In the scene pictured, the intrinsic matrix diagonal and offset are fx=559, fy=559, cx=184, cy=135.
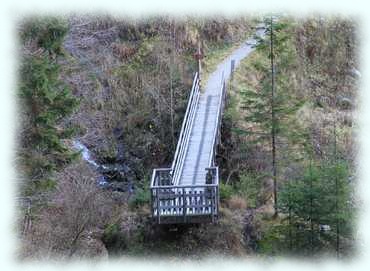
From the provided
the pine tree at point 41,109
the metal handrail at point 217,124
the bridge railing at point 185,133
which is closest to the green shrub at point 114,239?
the bridge railing at point 185,133

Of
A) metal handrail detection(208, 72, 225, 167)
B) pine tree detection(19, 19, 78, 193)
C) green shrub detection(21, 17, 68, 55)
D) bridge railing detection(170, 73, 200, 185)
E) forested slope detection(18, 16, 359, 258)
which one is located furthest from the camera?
metal handrail detection(208, 72, 225, 167)

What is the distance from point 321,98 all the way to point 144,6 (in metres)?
11.4

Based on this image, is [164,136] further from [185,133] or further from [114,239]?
[114,239]

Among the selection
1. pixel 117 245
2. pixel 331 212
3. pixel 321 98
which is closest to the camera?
pixel 331 212

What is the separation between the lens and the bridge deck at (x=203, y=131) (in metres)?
19.0

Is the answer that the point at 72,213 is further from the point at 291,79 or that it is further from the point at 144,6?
the point at 291,79

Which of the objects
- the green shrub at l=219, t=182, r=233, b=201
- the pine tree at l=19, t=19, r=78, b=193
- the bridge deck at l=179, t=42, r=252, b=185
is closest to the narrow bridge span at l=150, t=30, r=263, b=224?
the bridge deck at l=179, t=42, r=252, b=185

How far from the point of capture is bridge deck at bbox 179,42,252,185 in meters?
19.0

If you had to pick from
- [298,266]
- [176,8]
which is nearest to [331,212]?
[298,266]

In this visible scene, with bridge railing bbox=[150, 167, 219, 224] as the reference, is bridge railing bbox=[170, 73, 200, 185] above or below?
above

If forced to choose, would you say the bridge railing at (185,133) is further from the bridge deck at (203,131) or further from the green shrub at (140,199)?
the green shrub at (140,199)

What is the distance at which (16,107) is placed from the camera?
14.0 metres

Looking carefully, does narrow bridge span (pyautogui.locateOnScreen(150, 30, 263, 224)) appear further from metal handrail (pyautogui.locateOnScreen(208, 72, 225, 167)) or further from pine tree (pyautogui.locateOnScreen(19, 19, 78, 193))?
pine tree (pyautogui.locateOnScreen(19, 19, 78, 193))

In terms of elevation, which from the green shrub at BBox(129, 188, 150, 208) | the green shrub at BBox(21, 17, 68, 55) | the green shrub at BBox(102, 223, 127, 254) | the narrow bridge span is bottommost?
the green shrub at BBox(102, 223, 127, 254)
